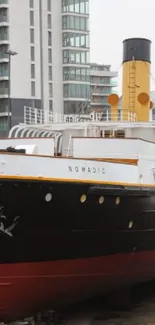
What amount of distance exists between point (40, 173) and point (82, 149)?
238 cm

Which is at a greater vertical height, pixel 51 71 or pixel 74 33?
pixel 74 33

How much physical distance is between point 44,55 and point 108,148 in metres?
50.9

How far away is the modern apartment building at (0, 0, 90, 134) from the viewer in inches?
2221

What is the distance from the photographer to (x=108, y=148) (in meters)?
10.6

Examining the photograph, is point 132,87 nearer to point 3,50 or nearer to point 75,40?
point 3,50

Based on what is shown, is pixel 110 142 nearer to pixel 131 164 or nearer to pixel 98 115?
pixel 131 164

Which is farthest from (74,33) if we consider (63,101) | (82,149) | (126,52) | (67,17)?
(82,149)

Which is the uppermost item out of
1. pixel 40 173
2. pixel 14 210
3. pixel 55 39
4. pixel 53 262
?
pixel 55 39

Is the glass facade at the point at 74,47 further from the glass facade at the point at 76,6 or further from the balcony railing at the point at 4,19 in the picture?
the balcony railing at the point at 4,19

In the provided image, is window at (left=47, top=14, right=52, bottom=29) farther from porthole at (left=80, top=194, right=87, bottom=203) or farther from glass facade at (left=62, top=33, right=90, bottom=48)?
porthole at (left=80, top=194, right=87, bottom=203)

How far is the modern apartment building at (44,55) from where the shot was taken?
56.4 m

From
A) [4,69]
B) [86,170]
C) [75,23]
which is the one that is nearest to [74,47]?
[75,23]

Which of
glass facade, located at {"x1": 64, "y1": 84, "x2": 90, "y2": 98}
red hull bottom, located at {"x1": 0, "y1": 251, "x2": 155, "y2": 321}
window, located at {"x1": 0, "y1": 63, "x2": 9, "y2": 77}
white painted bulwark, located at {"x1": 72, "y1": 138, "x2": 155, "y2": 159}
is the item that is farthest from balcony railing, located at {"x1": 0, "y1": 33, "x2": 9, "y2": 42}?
red hull bottom, located at {"x1": 0, "y1": 251, "x2": 155, "y2": 321}

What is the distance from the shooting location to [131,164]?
10266 mm
